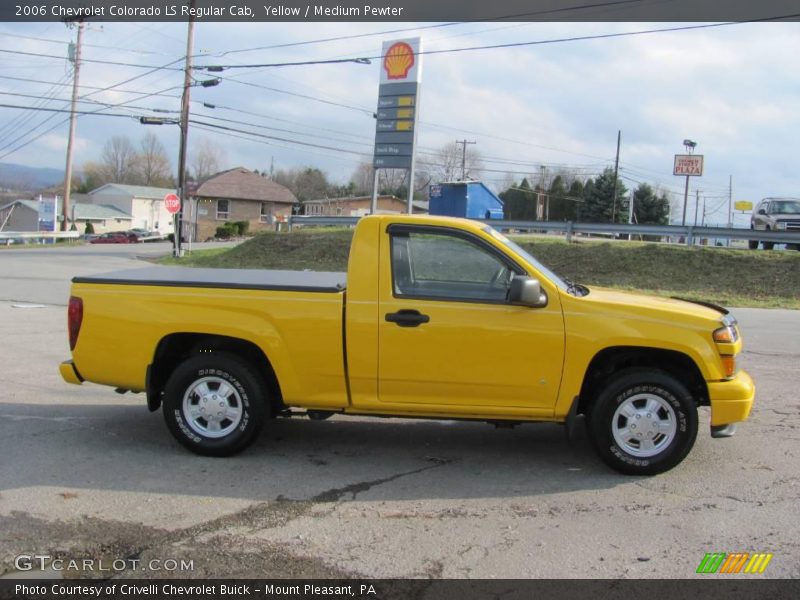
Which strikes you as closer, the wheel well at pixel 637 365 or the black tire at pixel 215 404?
the wheel well at pixel 637 365

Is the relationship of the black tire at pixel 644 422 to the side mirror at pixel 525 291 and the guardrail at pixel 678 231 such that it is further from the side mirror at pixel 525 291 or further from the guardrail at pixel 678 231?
the guardrail at pixel 678 231

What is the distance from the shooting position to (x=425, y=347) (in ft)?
16.6

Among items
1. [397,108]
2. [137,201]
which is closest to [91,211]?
[137,201]

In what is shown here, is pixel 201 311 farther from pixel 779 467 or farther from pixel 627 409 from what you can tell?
pixel 779 467

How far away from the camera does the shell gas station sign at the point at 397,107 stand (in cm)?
3043

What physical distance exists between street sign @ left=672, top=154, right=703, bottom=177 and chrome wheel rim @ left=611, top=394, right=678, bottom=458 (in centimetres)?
6990

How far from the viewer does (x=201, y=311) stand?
208 inches

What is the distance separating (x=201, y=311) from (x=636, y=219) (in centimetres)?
7392

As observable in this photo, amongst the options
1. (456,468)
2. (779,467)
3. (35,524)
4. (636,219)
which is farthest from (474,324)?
(636,219)

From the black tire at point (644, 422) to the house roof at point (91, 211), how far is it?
7997 centimetres

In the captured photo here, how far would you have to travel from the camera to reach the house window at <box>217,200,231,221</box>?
69.3 metres

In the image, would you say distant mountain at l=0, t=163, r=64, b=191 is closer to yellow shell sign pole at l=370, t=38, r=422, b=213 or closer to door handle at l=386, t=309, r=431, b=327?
yellow shell sign pole at l=370, t=38, r=422, b=213

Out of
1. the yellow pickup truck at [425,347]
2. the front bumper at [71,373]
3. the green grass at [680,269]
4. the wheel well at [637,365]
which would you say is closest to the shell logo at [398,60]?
the green grass at [680,269]

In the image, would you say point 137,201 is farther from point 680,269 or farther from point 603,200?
point 680,269
